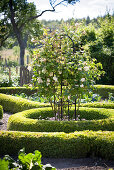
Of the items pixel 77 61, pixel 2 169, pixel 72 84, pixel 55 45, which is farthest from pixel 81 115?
pixel 2 169

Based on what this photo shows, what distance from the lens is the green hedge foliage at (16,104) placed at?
6400mm

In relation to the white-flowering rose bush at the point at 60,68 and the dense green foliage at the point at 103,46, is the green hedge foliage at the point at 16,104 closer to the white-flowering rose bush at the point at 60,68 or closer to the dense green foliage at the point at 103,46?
the white-flowering rose bush at the point at 60,68

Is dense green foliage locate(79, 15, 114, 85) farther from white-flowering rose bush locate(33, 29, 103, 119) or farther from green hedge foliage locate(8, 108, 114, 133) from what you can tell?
green hedge foliage locate(8, 108, 114, 133)

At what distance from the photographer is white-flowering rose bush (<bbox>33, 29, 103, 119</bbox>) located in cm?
475

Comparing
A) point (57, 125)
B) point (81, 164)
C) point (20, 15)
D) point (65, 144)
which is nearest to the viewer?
point (81, 164)

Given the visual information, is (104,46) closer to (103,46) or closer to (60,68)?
(103,46)

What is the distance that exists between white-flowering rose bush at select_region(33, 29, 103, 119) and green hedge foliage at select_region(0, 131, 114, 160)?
104 cm

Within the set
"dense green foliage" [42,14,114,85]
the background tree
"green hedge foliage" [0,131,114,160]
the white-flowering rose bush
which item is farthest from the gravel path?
the background tree

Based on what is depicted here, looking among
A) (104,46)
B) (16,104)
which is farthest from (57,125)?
(104,46)

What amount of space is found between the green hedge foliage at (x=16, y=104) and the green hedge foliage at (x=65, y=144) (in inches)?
88.6

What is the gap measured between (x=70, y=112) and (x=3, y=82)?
20.8 feet

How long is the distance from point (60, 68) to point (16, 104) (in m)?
2.74

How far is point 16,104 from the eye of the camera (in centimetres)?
695

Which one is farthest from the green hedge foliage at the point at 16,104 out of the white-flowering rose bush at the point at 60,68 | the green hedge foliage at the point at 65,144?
the green hedge foliage at the point at 65,144
